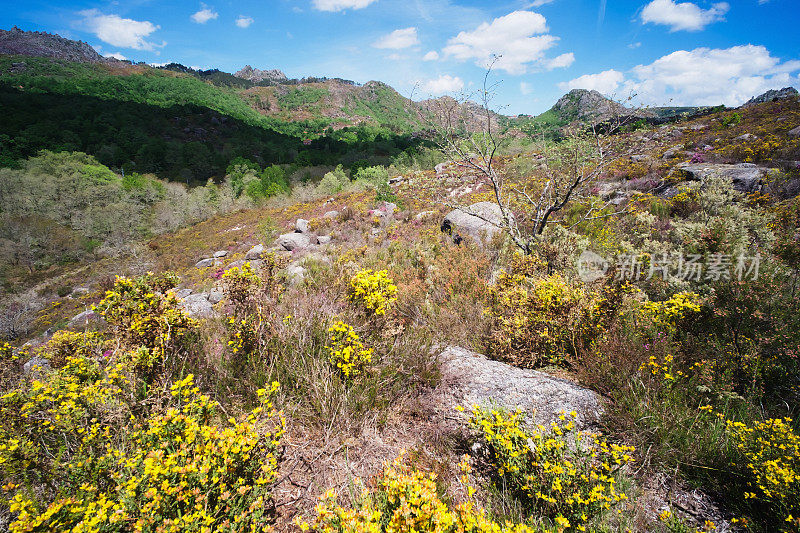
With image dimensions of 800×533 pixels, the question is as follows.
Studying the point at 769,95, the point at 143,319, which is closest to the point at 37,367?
the point at 143,319

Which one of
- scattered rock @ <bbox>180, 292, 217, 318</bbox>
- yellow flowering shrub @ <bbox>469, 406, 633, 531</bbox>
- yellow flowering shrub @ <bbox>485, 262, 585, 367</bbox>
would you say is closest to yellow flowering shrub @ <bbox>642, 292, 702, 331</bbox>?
yellow flowering shrub @ <bbox>485, 262, 585, 367</bbox>

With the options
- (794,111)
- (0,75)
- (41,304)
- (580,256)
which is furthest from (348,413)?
(0,75)

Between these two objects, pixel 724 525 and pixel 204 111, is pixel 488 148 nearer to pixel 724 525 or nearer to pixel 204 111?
pixel 724 525

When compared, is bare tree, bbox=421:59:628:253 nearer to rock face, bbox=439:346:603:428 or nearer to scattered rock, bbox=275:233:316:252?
rock face, bbox=439:346:603:428

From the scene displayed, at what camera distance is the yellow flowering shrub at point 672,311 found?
321 centimetres

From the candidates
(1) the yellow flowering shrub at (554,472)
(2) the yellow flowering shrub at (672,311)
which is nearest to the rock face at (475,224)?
(2) the yellow flowering shrub at (672,311)

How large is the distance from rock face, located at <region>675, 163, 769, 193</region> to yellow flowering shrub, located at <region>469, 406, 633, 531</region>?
10632 mm

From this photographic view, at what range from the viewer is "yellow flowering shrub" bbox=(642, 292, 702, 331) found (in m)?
3.21

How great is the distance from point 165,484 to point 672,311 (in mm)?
4705

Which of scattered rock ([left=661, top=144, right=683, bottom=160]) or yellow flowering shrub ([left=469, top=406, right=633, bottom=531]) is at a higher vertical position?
scattered rock ([left=661, top=144, right=683, bottom=160])

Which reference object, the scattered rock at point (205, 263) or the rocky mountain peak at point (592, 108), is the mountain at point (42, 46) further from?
the rocky mountain peak at point (592, 108)

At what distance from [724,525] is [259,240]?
1593cm

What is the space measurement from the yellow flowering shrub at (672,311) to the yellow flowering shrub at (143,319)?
17.5 ft

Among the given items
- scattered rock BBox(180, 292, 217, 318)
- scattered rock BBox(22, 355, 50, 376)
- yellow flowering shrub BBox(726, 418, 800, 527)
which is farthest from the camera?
scattered rock BBox(180, 292, 217, 318)
